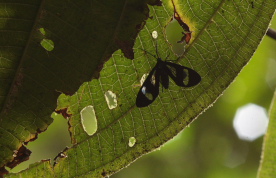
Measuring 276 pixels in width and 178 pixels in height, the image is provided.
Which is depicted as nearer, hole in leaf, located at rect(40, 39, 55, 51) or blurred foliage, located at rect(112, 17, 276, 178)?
hole in leaf, located at rect(40, 39, 55, 51)

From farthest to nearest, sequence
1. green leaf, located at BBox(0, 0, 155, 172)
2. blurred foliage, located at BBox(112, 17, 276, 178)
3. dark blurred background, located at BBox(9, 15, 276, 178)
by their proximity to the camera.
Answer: blurred foliage, located at BBox(112, 17, 276, 178) → dark blurred background, located at BBox(9, 15, 276, 178) → green leaf, located at BBox(0, 0, 155, 172)

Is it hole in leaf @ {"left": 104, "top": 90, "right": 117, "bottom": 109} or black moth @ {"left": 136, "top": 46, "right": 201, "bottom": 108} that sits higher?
black moth @ {"left": 136, "top": 46, "right": 201, "bottom": 108}

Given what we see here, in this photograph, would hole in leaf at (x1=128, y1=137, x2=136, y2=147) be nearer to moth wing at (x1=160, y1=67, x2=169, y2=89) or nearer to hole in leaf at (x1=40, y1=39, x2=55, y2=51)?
moth wing at (x1=160, y1=67, x2=169, y2=89)

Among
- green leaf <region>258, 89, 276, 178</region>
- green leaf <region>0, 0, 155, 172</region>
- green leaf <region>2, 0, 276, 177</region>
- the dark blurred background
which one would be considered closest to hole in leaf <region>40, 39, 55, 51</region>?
green leaf <region>0, 0, 155, 172</region>

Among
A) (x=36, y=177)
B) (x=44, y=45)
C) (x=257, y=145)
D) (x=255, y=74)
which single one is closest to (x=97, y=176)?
(x=36, y=177)

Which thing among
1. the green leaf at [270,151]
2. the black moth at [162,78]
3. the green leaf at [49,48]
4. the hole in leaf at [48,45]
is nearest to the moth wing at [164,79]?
the black moth at [162,78]

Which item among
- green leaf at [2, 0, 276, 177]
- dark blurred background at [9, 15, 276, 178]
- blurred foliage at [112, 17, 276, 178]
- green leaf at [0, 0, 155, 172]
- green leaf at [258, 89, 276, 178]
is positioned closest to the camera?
green leaf at [0, 0, 155, 172]

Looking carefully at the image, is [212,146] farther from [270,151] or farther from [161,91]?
[161,91]
